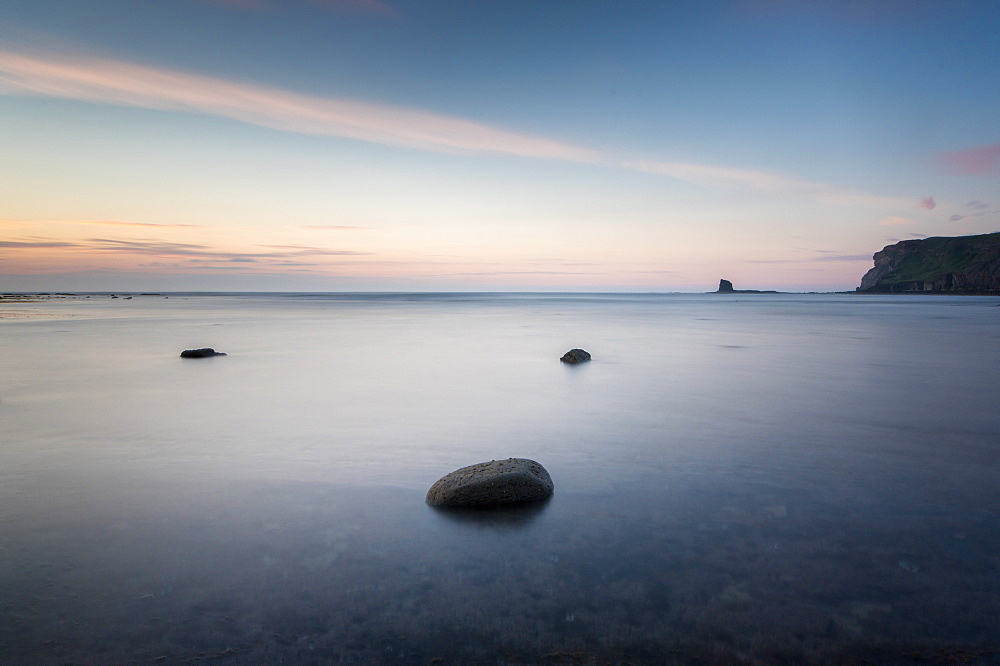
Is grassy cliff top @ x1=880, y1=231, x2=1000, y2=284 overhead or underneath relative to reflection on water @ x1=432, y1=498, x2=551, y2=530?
overhead

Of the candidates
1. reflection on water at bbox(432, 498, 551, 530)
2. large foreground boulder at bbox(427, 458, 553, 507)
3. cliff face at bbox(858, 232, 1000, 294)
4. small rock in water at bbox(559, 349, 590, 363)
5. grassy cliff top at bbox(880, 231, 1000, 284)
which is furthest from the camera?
grassy cliff top at bbox(880, 231, 1000, 284)

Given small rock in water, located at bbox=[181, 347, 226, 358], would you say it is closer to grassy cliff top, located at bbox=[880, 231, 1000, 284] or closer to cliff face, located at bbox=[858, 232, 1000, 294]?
cliff face, located at bbox=[858, 232, 1000, 294]

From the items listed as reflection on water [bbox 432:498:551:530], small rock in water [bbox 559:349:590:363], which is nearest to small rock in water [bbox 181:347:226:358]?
small rock in water [bbox 559:349:590:363]

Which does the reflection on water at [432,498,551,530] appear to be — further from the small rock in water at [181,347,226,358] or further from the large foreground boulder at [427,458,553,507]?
the small rock in water at [181,347,226,358]

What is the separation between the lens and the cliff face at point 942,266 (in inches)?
5861

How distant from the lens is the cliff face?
149 m

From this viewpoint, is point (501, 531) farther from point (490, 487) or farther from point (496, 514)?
point (490, 487)

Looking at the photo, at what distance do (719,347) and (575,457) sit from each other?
20.6m

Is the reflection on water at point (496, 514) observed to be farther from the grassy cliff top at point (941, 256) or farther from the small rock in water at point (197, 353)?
the grassy cliff top at point (941, 256)

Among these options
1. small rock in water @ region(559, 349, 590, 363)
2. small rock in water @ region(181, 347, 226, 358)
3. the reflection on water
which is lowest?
small rock in water @ region(181, 347, 226, 358)

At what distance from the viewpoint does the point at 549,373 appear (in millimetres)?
17672

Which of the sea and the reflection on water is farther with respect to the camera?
the reflection on water

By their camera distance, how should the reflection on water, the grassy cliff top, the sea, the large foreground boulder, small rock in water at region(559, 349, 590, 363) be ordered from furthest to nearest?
the grassy cliff top
small rock in water at region(559, 349, 590, 363)
the large foreground boulder
the reflection on water
the sea

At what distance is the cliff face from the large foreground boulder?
7447 inches
